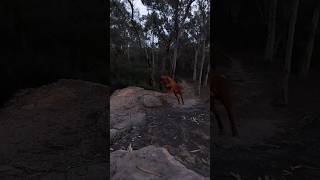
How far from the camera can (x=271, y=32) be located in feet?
12.7

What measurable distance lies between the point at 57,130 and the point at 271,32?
251 centimetres

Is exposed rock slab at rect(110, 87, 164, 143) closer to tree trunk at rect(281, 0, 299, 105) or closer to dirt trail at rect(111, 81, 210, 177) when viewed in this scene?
dirt trail at rect(111, 81, 210, 177)

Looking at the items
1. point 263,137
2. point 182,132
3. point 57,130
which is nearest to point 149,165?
point 182,132

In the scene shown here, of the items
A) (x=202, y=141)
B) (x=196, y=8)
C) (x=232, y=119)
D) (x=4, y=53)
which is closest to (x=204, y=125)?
(x=202, y=141)

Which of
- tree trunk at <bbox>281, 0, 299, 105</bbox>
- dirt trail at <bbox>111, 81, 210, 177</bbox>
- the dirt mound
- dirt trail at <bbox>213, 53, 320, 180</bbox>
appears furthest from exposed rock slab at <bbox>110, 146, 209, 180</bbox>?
tree trunk at <bbox>281, 0, 299, 105</bbox>

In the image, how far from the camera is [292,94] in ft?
12.7

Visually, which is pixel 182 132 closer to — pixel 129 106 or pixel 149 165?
pixel 149 165

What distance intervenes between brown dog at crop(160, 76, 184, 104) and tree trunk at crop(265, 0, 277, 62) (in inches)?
34.1

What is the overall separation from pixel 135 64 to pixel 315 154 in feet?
5.84

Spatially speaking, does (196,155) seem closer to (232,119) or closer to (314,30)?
(232,119)

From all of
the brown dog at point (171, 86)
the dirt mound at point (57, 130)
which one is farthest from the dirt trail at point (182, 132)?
the dirt mound at point (57, 130)

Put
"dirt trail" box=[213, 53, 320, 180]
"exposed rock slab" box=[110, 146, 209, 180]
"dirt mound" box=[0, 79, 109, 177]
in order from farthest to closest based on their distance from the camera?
"dirt mound" box=[0, 79, 109, 177] → "dirt trail" box=[213, 53, 320, 180] → "exposed rock slab" box=[110, 146, 209, 180]

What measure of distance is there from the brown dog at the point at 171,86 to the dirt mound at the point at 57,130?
100 cm

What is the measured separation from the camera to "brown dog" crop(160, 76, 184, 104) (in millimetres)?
3660
